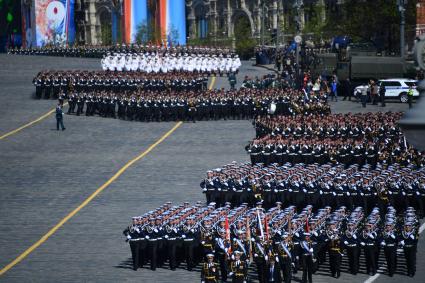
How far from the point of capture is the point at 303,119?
141 ft

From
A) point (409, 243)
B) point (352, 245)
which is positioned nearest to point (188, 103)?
point (352, 245)

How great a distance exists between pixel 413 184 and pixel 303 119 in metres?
12.7

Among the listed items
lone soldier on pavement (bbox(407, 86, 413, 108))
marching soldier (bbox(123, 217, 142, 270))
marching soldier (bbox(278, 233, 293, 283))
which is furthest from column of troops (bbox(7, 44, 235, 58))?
marching soldier (bbox(278, 233, 293, 283))

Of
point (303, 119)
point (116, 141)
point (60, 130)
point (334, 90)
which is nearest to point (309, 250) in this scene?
point (303, 119)

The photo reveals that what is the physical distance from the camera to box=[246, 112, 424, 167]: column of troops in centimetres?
3638

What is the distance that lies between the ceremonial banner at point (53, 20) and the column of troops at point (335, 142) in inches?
3352

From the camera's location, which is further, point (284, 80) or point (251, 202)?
point (284, 80)

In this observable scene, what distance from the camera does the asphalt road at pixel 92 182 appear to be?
26688 millimetres

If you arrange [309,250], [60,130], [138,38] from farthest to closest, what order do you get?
[138,38] < [60,130] < [309,250]

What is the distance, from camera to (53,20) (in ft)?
415

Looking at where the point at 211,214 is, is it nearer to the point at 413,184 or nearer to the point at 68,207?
the point at 413,184

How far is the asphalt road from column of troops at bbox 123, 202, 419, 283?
44 centimetres

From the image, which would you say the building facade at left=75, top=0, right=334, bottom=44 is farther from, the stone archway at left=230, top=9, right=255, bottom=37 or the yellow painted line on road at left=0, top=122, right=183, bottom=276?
the yellow painted line on road at left=0, top=122, right=183, bottom=276

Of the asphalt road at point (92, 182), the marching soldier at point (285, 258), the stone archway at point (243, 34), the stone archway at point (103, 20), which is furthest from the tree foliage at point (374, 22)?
the stone archway at point (103, 20)
